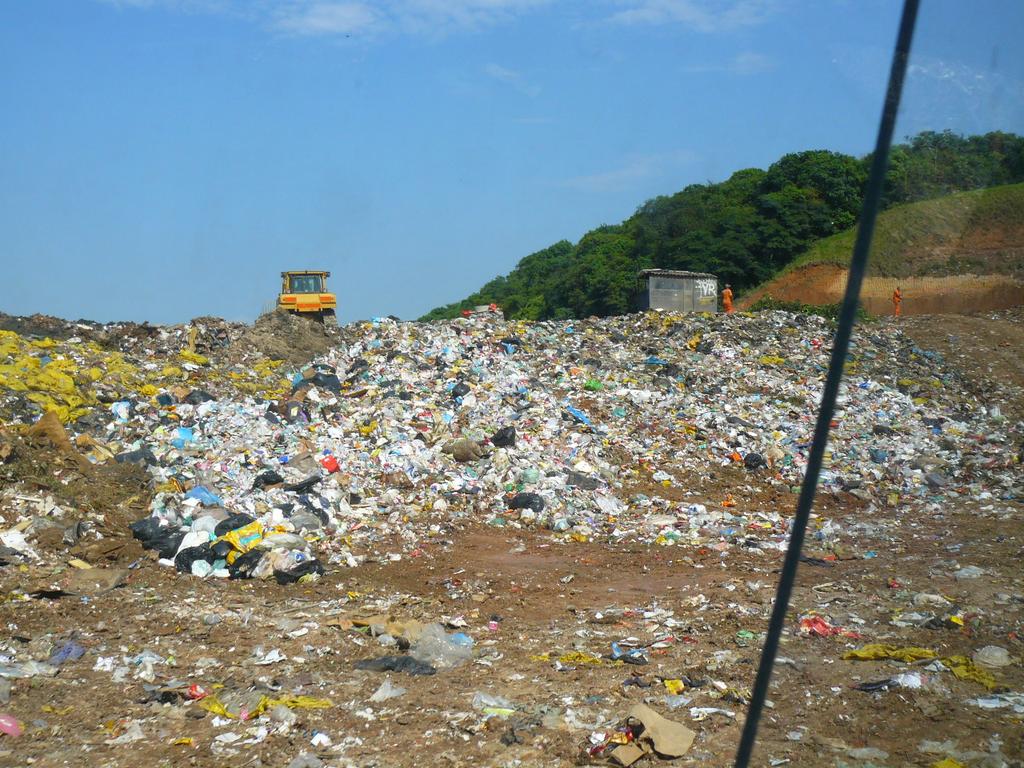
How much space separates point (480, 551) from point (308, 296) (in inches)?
406

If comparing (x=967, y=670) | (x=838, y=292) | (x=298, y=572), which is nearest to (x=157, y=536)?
(x=298, y=572)

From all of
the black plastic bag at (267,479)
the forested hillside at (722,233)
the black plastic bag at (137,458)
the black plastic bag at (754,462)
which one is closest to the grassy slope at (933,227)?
the black plastic bag at (267,479)

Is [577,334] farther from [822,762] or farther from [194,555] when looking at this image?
[822,762]

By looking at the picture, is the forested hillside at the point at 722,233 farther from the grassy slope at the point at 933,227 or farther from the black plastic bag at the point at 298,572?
the grassy slope at the point at 933,227

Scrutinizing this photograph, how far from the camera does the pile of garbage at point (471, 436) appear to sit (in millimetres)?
7578

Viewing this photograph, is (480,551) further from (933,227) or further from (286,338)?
(286,338)

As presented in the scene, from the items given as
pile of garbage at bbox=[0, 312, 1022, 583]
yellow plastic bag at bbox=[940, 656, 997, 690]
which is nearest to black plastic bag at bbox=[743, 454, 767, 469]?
pile of garbage at bbox=[0, 312, 1022, 583]

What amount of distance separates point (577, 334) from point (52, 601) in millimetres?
10196

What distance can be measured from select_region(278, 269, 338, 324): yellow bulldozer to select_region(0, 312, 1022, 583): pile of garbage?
305cm

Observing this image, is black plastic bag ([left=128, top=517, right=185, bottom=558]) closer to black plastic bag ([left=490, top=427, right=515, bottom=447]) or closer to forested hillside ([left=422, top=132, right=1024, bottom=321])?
black plastic bag ([left=490, top=427, right=515, bottom=447])

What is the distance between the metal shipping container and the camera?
19969 mm

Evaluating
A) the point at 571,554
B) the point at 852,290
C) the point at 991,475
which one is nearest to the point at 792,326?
the point at 991,475

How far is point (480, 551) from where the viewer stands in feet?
23.7

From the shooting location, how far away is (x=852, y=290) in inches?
56.0
